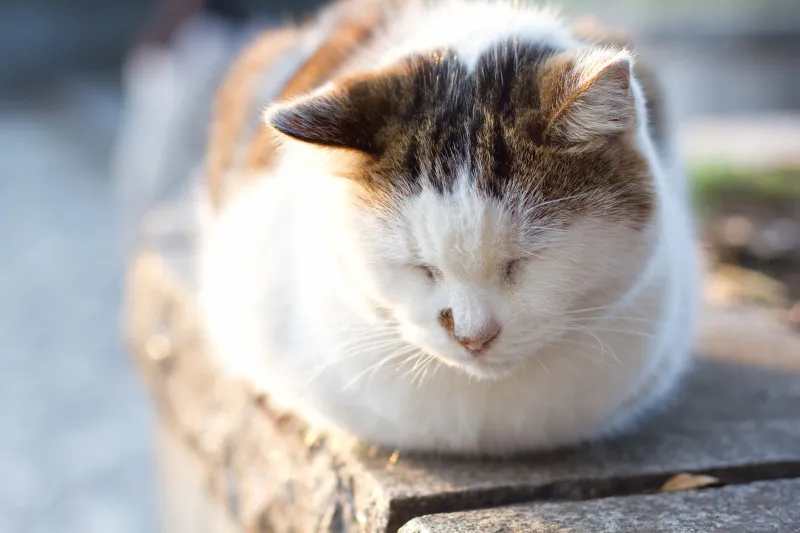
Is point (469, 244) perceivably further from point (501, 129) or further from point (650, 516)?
point (650, 516)

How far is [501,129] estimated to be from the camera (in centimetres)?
109

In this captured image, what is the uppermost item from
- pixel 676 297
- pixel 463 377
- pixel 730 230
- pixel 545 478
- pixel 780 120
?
pixel 780 120

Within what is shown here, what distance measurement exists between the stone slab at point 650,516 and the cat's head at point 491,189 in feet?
0.59

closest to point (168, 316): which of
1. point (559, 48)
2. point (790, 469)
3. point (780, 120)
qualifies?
point (559, 48)

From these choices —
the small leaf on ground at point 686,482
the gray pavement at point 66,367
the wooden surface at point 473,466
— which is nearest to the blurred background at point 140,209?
the gray pavement at point 66,367

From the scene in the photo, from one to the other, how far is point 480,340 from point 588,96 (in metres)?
0.30

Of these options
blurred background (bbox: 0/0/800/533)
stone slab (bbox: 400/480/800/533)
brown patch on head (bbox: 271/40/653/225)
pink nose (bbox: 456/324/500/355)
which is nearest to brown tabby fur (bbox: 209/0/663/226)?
brown patch on head (bbox: 271/40/653/225)

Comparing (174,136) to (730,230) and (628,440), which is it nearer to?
(730,230)

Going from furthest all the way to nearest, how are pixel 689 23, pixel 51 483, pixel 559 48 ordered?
1. pixel 689 23
2. pixel 51 483
3. pixel 559 48

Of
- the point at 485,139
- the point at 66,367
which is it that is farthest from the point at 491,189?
the point at 66,367

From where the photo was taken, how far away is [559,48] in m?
1.21

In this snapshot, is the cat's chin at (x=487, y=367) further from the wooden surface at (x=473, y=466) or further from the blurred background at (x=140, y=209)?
the blurred background at (x=140, y=209)

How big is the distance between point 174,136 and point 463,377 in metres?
2.43

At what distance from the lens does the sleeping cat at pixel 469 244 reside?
105cm
